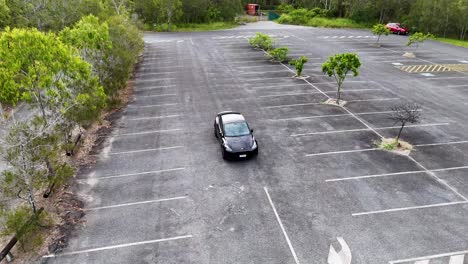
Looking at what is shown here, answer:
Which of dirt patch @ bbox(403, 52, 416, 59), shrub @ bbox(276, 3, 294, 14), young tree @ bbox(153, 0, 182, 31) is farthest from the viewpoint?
shrub @ bbox(276, 3, 294, 14)

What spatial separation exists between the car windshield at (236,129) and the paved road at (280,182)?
1.22 m

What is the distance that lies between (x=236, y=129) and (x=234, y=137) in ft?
1.96

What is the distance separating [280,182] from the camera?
14.5 metres

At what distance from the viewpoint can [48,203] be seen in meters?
13.5

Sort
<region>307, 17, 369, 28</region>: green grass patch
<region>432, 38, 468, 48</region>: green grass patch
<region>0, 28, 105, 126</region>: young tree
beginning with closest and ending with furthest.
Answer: <region>0, 28, 105, 126</region>: young tree < <region>432, 38, 468, 48</region>: green grass patch < <region>307, 17, 369, 28</region>: green grass patch

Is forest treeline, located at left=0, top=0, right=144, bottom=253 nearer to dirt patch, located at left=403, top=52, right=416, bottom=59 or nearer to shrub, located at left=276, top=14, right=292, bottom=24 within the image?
dirt patch, located at left=403, top=52, right=416, bottom=59

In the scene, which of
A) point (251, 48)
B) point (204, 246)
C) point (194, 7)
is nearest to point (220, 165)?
point (204, 246)

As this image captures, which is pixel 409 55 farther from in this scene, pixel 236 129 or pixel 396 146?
pixel 236 129

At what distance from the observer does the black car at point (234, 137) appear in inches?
625

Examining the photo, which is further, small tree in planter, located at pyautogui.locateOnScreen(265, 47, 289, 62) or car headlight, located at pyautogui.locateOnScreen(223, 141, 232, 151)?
small tree in planter, located at pyautogui.locateOnScreen(265, 47, 289, 62)

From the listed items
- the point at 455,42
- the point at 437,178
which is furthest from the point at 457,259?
the point at 455,42

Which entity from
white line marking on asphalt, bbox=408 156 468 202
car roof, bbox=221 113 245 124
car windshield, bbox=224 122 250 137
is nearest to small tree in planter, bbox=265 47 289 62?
car roof, bbox=221 113 245 124

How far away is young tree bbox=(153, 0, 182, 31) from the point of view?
5297 centimetres

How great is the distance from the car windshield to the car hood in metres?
0.28
